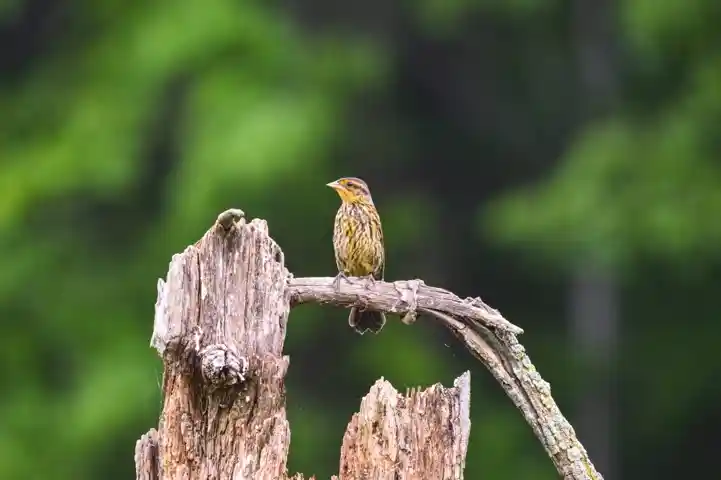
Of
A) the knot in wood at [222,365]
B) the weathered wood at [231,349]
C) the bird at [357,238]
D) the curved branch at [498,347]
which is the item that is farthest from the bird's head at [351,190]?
the knot in wood at [222,365]

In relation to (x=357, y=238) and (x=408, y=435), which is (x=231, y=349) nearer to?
(x=408, y=435)

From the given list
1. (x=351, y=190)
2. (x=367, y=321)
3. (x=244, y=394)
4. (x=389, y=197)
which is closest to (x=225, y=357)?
(x=244, y=394)

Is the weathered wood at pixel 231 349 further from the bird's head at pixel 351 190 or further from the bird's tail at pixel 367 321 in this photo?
the bird's head at pixel 351 190

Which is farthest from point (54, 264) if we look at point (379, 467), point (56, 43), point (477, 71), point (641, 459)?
point (379, 467)

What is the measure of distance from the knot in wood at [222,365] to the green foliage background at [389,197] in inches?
279

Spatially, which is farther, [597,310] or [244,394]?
[597,310]

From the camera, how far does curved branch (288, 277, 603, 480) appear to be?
5.11 meters

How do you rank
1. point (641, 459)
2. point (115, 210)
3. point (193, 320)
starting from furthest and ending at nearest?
point (641, 459), point (115, 210), point (193, 320)

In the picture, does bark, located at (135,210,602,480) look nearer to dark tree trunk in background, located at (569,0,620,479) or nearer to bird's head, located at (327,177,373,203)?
bird's head, located at (327,177,373,203)

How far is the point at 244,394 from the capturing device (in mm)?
4762

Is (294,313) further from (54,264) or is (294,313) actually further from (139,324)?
(54,264)

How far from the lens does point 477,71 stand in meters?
15.3

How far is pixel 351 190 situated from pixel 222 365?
2779 mm

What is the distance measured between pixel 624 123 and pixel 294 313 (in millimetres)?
3010
